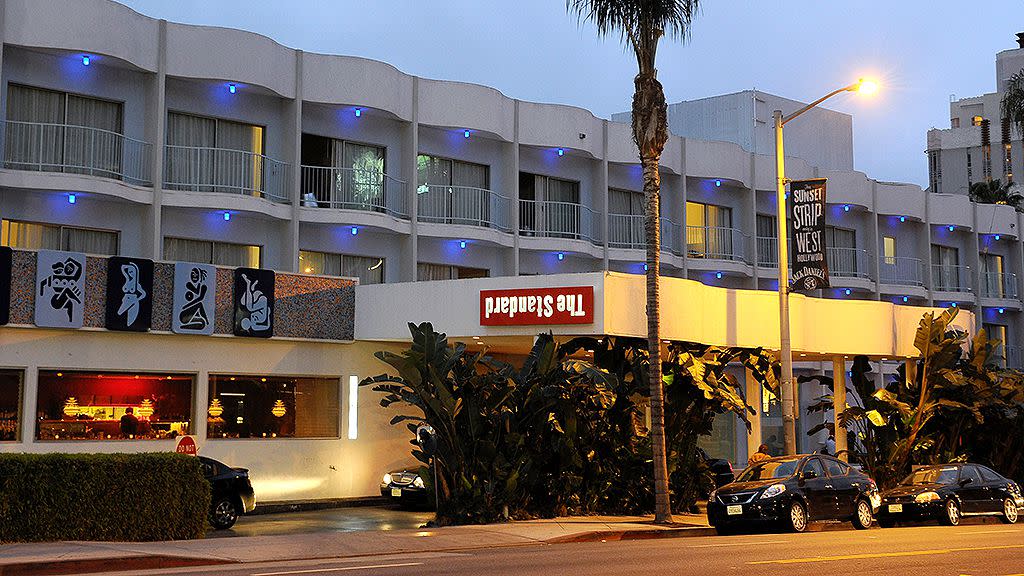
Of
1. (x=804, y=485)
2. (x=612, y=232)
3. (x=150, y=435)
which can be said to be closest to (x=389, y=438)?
(x=150, y=435)

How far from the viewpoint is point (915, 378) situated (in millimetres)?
32219

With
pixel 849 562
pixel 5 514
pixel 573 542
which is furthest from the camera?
pixel 573 542

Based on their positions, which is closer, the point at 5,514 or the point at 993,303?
the point at 5,514

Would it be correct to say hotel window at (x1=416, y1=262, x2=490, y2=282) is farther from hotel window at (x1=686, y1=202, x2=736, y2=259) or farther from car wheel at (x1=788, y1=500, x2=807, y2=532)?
car wheel at (x1=788, y1=500, x2=807, y2=532)

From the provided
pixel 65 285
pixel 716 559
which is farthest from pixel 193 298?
pixel 716 559

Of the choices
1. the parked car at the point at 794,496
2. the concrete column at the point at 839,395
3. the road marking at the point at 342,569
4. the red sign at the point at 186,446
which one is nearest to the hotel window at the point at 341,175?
the red sign at the point at 186,446

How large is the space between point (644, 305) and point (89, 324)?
11.2 meters

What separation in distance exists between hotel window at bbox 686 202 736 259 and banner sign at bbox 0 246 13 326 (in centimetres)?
2434

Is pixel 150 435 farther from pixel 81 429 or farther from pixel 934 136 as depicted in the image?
pixel 934 136

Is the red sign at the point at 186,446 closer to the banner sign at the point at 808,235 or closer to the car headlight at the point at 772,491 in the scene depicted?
the car headlight at the point at 772,491

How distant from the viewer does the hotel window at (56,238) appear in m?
27.5

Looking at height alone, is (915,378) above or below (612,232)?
below

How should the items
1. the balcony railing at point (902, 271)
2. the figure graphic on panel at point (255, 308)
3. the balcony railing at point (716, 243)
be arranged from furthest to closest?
the balcony railing at point (902, 271) → the balcony railing at point (716, 243) → the figure graphic on panel at point (255, 308)

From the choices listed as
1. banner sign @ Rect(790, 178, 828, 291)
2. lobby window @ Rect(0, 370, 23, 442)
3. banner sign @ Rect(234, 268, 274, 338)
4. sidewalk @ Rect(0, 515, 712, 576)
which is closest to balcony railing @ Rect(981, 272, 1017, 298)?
banner sign @ Rect(790, 178, 828, 291)
